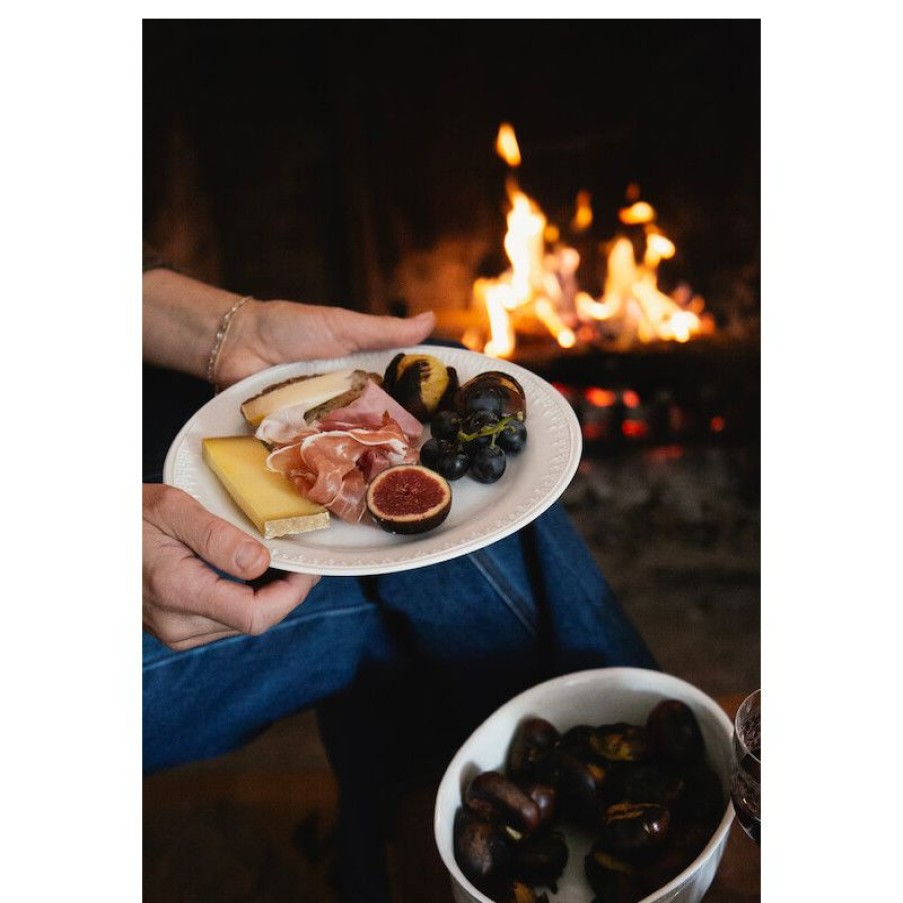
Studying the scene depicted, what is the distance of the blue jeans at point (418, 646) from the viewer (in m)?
1.14

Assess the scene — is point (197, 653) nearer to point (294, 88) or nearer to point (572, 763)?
point (572, 763)

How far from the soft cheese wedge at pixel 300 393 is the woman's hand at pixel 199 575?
18 cm

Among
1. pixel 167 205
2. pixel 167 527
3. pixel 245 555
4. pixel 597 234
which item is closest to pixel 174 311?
pixel 167 527

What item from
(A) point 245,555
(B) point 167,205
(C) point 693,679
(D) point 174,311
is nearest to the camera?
(A) point 245,555

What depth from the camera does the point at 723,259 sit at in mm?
2234

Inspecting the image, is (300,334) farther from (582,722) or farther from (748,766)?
(748,766)

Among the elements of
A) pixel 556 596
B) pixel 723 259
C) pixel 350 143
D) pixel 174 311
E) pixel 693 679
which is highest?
pixel 350 143

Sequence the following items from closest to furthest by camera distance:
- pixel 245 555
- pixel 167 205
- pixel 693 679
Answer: pixel 245 555
pixel 693 679
pixel 167 205

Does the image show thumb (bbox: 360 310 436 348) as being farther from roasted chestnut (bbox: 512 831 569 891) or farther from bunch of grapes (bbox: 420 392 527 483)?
roasted chestnut (bbox: 512 831 569 891)

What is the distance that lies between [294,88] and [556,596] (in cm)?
147

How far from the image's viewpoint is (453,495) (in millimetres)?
1067

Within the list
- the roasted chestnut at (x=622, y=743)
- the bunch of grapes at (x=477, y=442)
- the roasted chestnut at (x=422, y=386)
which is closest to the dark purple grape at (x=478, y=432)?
the bunch of grapes at (x=477, y=442)

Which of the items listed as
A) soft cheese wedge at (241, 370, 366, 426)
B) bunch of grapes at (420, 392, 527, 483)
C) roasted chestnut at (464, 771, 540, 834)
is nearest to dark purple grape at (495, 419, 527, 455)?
bunch of grapes at (420, 392, 527, 483)

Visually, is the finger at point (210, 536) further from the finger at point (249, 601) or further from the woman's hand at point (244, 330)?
the woman's hand at point (244, 330)
